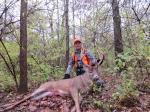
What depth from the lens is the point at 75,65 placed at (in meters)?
8.41

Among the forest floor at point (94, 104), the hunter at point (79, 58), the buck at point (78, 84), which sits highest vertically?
the hunter at point (79, 58)

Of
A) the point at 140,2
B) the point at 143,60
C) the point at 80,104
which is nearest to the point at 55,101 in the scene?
the point at 80,104

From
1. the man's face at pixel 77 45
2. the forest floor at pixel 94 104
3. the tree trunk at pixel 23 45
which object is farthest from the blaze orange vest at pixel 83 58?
the tree trunk at pixel 23 45

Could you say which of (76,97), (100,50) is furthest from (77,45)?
(100,50)

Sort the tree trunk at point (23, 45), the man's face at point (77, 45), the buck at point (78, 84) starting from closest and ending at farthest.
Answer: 1. the buck at point (78, 84)
2. the man's face at point (77, 45)
3. the tree trunk at point (23, 45)

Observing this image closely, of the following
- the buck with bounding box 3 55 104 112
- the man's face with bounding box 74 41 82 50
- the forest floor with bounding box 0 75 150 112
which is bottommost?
the forest floor with bounding box 0 75 150 112

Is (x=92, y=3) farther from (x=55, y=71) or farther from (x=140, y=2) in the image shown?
(x=55, y=71)

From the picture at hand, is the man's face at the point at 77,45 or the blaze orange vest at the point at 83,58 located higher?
the man's face at the point at 77,45

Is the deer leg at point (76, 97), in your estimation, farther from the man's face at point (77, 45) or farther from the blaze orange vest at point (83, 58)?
the man's face at point (77, 45)

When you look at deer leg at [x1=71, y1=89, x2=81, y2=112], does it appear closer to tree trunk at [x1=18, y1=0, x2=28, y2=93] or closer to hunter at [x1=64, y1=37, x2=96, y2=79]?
hunter at [x1=64, y1=37, x2=96, y2=79]

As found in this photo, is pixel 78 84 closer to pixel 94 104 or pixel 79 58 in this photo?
pixel 94 104

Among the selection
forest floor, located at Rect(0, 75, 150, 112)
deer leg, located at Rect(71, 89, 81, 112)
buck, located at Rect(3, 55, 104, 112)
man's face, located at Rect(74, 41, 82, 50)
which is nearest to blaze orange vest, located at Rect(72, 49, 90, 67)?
man's face, located at Rect(74, 41, 82, 50)

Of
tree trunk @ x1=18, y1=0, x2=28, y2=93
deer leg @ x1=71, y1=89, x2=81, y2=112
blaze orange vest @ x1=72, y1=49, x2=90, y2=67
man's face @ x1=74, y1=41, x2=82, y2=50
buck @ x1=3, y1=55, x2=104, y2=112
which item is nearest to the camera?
deer leg @ x1=71, y1=89, x2=81, y2=112

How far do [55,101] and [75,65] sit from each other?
1.19 m
